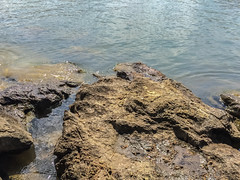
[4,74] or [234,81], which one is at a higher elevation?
[4,74]

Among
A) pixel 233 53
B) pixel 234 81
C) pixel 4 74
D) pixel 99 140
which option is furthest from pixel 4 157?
pixel 233 53

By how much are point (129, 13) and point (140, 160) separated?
16297mm

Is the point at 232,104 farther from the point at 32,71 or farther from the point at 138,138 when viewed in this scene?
the point at 32,71

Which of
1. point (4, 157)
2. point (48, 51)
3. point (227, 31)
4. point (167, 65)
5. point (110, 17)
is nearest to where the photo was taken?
point (4, 157)

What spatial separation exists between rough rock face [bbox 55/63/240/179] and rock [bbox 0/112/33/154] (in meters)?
0.86

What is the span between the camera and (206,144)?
431 cm

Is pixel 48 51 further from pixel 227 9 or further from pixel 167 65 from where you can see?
pixel 227 9

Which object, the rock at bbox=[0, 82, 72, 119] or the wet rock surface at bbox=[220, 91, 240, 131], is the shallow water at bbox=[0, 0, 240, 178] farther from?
the rock at bbox=[0, 82, 72, 119]

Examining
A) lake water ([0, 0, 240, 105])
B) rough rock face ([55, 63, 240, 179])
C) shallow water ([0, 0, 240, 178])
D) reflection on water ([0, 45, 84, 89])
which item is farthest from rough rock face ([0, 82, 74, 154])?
lake water ([0, 0, 240, 105])

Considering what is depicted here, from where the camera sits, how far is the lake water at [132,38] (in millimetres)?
10291

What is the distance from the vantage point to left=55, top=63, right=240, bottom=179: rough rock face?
3.67m

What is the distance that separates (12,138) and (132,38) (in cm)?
1010

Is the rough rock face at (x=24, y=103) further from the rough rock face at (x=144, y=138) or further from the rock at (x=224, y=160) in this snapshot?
the rock at (x=224, y=160)

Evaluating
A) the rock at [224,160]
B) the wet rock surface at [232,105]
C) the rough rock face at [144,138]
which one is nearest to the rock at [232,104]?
the wet rock surface at [232,105]
